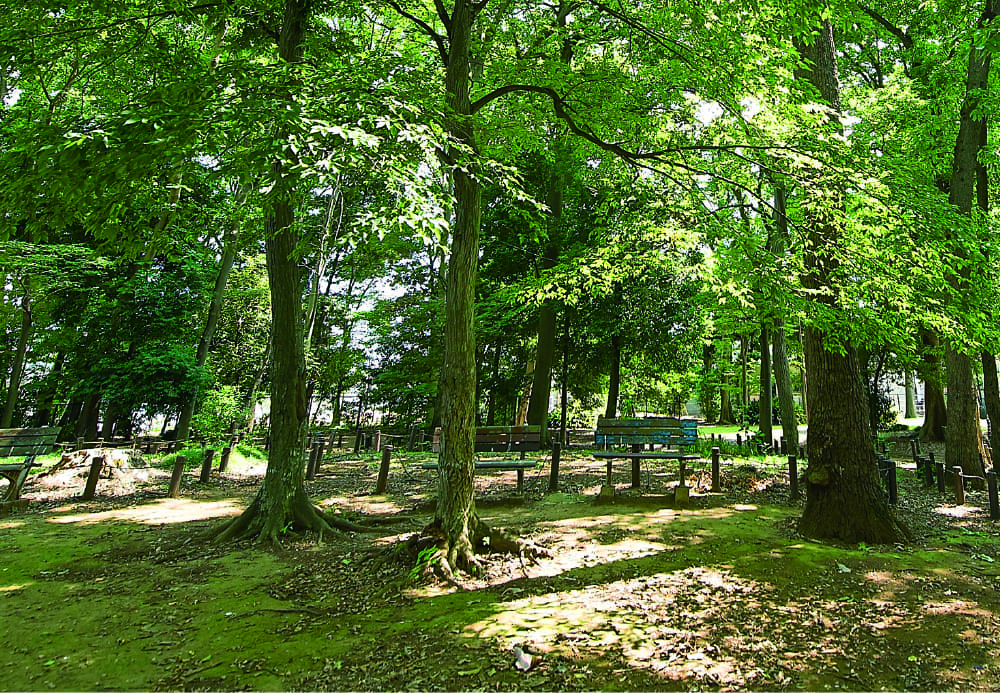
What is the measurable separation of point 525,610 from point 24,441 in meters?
10.9

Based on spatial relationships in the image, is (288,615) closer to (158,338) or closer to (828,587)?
(828,587)

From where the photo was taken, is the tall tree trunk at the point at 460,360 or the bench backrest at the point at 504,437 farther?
the bench backrest at the point at 504,437

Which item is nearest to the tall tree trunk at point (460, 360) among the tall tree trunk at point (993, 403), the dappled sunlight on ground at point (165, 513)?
the dappled sunlight on ground at point (165, 513)

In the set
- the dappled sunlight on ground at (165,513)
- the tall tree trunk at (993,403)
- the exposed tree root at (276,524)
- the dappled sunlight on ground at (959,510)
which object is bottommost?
the dappled sunlight on ground at (165,513)

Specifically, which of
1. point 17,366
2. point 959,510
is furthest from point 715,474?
point 17,366

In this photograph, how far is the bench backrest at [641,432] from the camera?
10.5 metres

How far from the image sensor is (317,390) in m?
24.0

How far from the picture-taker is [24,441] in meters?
10.2

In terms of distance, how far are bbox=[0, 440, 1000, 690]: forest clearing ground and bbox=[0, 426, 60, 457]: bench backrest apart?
315 centimetres

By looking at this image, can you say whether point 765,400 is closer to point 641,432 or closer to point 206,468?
Result: point 641,432

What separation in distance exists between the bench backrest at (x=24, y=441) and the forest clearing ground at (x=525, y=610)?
315 cm

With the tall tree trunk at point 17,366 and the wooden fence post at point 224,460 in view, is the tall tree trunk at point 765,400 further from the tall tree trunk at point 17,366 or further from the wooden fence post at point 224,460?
the tall tree trunk at point 17,366

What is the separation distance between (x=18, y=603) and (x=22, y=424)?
2010 centimetres

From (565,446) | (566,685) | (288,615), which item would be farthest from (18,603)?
(565,446)
